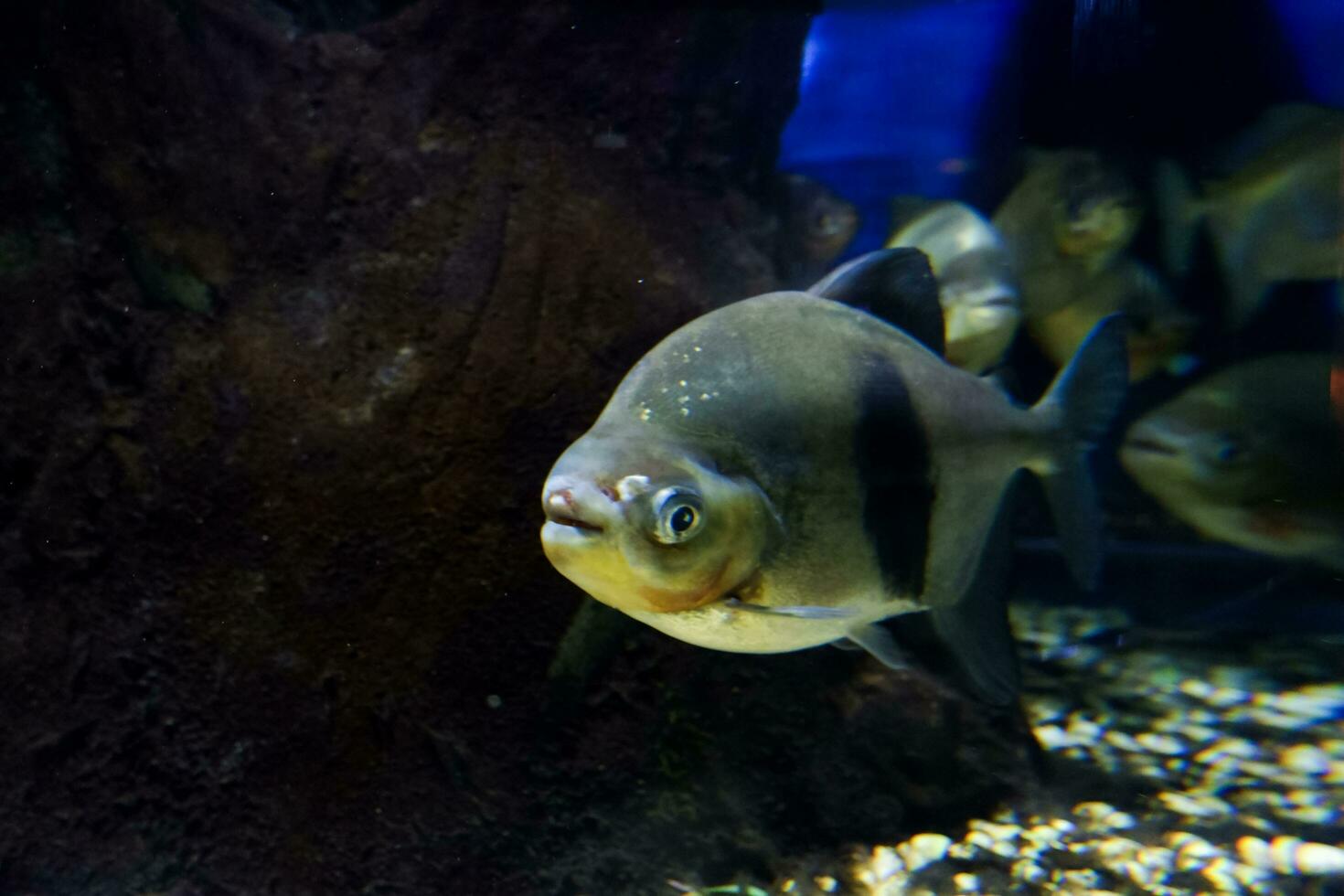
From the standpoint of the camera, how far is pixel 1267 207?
155 inches

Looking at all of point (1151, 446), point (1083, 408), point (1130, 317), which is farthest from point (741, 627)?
point (1130, 317)

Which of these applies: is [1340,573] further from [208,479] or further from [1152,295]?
[208,479]

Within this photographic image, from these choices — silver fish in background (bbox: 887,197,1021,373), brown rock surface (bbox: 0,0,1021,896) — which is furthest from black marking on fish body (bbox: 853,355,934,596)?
silver fish in background (bbox: 887,197,1021,373)

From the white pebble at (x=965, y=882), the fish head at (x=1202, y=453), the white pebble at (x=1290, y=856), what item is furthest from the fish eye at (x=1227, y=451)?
the white pebble at (x=965, y=882)

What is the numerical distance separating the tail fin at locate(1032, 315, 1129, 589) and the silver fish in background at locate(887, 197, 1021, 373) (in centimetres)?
141

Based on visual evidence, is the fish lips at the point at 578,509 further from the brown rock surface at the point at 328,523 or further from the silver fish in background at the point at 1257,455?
the silver fish in background at the point at 1257,455

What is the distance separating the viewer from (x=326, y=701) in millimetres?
2396

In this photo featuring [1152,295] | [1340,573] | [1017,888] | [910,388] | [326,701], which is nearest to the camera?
[910,388]

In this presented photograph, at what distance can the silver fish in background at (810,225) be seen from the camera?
376 centimetres

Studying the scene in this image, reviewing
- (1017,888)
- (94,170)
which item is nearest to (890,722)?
(1017,888)

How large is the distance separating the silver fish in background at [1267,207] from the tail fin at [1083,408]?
2.53 m

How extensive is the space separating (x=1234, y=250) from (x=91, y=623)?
5.15 metres

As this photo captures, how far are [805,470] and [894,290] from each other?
2.06 ft

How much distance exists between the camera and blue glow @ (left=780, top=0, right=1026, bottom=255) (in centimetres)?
514
